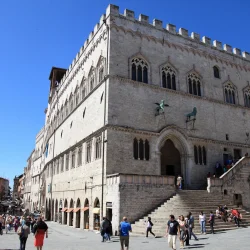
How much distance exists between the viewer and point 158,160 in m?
23.7

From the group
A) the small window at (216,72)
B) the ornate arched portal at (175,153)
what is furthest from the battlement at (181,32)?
the ornate arched portal at (175,153)

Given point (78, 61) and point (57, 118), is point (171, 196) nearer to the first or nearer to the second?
point (78, 61)

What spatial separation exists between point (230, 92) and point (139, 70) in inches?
459

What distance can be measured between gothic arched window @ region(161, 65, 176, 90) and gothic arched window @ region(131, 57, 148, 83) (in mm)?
1894

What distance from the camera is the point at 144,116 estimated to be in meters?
24.3

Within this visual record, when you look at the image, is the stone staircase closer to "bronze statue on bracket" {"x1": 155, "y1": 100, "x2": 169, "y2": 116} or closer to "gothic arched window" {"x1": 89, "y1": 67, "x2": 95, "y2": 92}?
"bronze statue on bracket" {"x1": 155, "y1": 100, "x2": 169, "y2": 116}

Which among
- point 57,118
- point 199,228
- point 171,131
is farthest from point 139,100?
point 57,118

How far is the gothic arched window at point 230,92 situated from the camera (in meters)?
30.5

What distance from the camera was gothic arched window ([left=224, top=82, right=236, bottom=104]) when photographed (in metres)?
30.5

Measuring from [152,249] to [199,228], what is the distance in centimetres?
615

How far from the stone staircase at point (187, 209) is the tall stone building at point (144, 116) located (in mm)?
942

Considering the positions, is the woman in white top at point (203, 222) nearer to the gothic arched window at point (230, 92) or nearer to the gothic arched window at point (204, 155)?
the gothic arched window at point (204, 155)

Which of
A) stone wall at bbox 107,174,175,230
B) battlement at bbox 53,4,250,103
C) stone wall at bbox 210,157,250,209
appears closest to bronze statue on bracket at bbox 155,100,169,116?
stone wall at bbox 107,174,175,230

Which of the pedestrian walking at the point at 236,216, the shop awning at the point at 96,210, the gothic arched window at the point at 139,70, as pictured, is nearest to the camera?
the pedestrian walking at the point at 236,216
